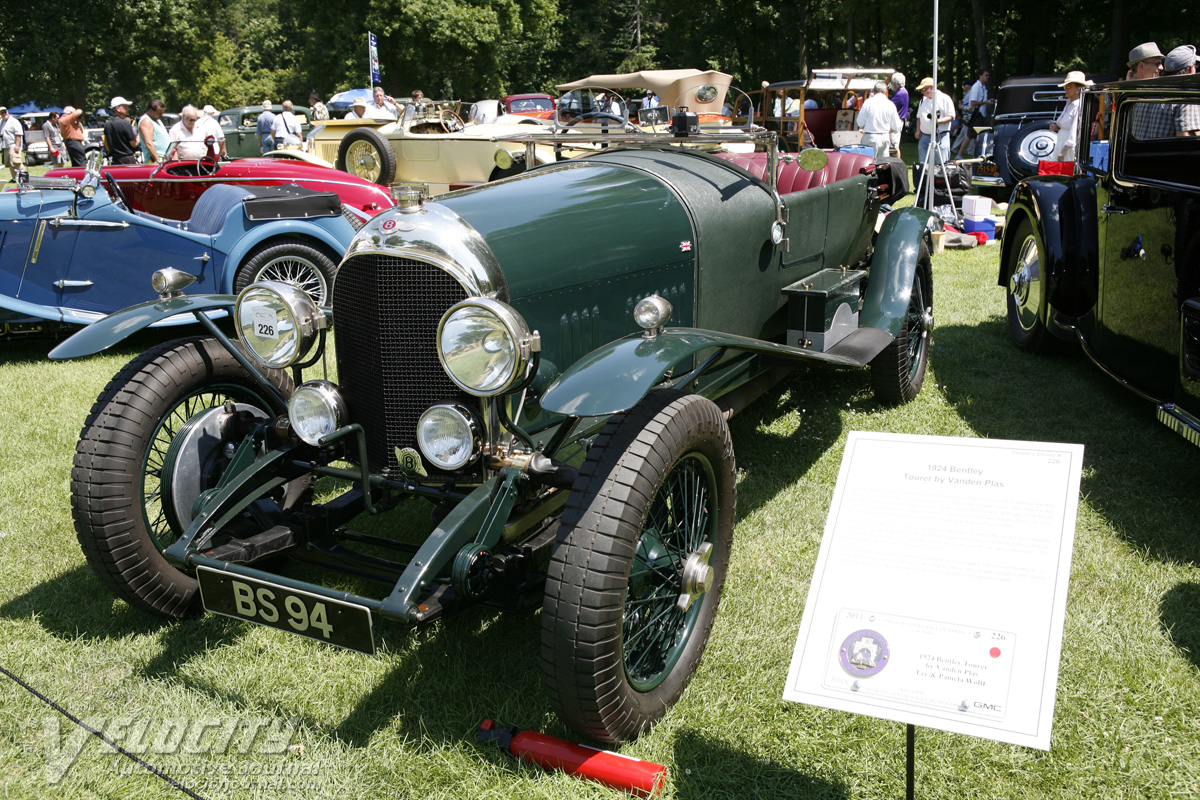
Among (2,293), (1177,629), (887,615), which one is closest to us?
(887,615)

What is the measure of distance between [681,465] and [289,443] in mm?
1315

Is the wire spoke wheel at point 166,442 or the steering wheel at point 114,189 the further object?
the steering wheel at point 114,189

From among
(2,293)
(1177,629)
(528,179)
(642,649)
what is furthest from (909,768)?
(2,293)

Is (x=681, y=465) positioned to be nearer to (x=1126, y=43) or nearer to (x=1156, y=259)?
(x=1156, y=259)

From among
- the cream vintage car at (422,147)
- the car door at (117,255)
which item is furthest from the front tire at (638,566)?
the cream vintage car at (422,147)

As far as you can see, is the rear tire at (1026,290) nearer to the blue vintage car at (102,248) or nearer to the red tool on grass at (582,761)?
the red tool on grass at (582,761)

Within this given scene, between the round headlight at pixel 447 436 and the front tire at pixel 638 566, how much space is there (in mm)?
398

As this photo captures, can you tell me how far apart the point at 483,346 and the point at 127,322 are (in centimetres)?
152

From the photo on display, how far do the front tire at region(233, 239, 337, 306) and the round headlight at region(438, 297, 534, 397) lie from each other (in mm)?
4294

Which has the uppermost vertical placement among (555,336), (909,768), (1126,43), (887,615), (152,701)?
(1126,43)

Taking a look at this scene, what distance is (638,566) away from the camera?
98.7 inches

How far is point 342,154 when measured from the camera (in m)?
11.7

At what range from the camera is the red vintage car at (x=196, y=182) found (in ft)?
25.0

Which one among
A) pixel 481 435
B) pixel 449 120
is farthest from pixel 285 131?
pixel 481 435
